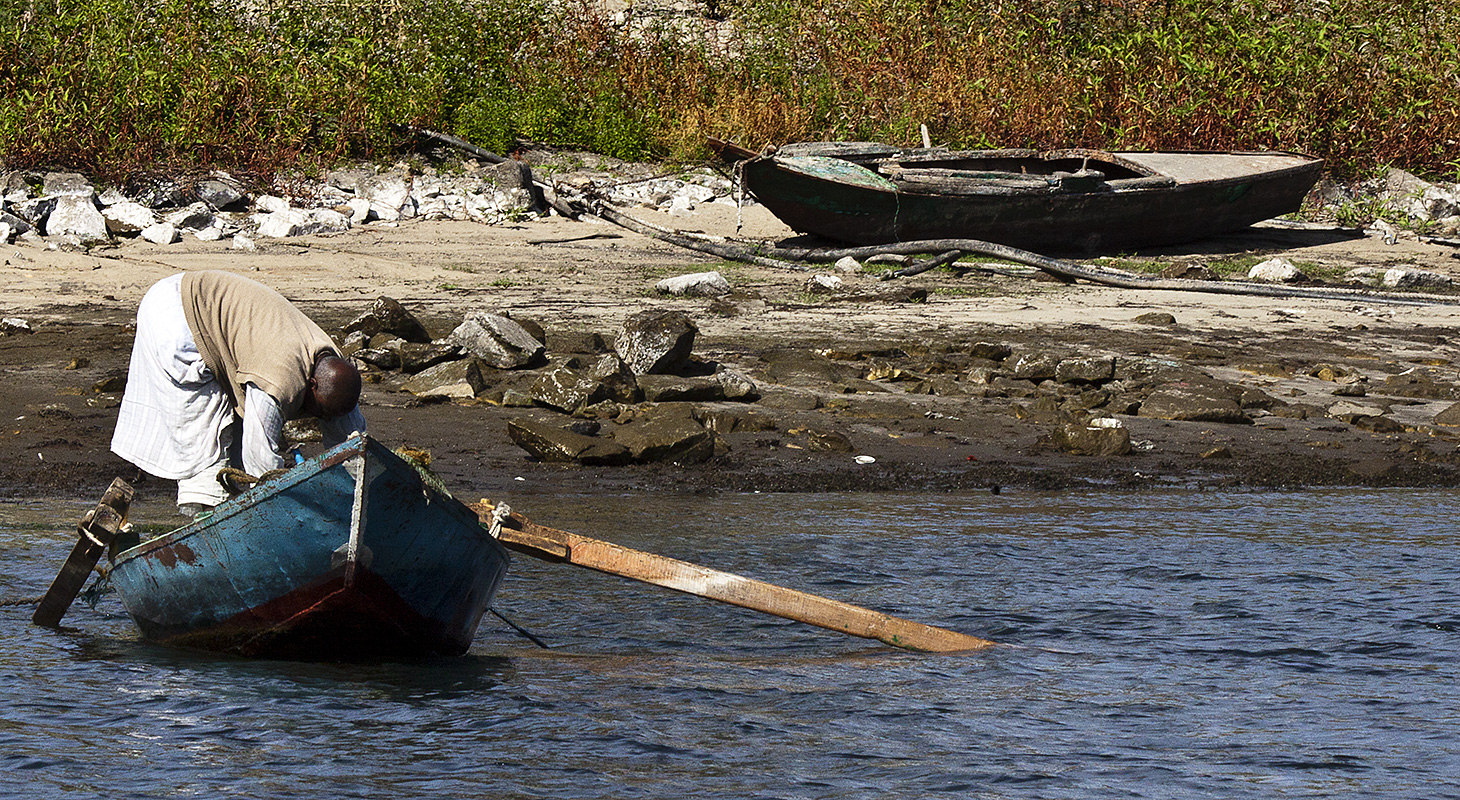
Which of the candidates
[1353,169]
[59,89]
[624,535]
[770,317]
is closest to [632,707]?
[624,535]

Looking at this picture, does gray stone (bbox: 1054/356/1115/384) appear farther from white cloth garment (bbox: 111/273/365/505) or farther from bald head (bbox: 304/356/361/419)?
bald head (bbox: 304/356/361/419)

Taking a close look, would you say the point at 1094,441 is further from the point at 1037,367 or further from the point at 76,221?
the point at 76,221

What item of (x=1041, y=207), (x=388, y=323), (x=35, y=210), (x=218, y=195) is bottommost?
(x=388, y=323)

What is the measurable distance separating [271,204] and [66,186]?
5.22ft

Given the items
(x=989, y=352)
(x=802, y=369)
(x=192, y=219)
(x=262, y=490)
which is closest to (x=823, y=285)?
(x=989, y=352)

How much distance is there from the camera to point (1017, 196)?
12727 mm

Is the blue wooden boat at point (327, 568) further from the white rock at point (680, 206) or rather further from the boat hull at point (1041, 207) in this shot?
the white rock at point (680, 206)

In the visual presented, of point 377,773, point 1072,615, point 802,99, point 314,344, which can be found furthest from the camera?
point 802,99

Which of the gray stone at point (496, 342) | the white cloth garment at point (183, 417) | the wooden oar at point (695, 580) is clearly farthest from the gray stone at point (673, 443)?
the white cloth garment at point (183, 417)

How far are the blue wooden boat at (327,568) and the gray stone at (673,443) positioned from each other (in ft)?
8.96

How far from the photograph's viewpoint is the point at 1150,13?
16516 mm

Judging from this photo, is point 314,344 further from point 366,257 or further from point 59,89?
point 59,89

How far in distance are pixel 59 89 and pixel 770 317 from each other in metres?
6.88

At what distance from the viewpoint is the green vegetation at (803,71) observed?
13.8 meters
